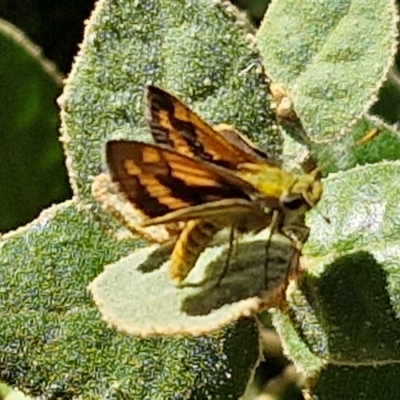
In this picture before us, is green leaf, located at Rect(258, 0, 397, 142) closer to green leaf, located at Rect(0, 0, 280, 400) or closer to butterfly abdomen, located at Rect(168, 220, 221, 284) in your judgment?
green leaf, located at Rect(0, 0, 280, 400)

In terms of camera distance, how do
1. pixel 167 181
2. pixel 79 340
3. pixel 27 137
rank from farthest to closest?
pixel 27 137, pixel 79 340, pixel 167 181

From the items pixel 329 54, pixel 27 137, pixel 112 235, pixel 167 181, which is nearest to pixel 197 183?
pixel 167 181

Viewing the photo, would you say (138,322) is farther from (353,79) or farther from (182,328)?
(353,79)

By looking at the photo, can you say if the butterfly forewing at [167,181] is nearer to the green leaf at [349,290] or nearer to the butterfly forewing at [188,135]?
the butterfly forewing at [188,135]

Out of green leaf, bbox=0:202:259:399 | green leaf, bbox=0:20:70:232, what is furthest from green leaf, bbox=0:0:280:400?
green leaf, bbox=0:20:70:232

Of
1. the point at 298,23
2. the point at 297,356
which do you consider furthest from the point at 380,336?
the point at 298,23

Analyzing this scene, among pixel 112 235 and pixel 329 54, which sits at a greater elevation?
pixel 329 54

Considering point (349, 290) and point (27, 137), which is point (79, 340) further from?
point (27, 137)
